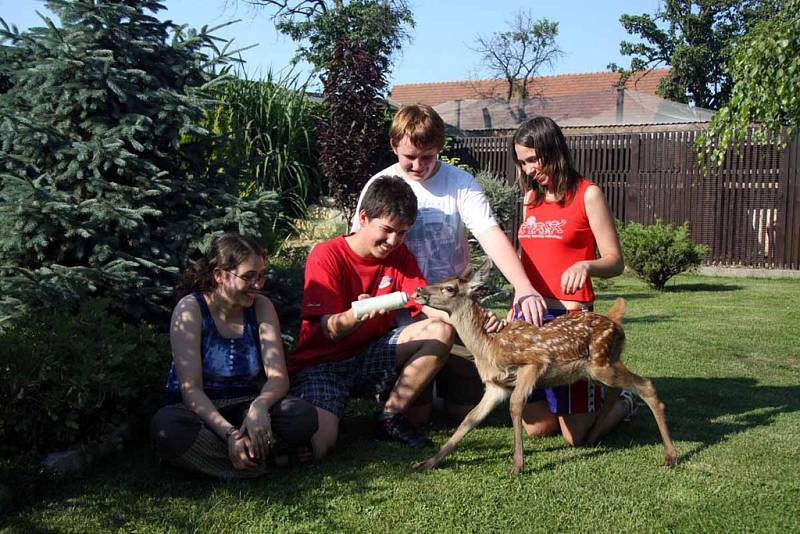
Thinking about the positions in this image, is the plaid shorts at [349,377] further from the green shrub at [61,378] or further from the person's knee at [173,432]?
the green shrub at [61,378]

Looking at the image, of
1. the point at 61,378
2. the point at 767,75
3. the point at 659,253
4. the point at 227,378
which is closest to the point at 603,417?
the point at 227,378

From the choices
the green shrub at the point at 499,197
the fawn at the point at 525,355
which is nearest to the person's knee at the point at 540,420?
the fawn at the point at 525,355

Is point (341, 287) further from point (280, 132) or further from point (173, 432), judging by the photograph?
point (280, 132)

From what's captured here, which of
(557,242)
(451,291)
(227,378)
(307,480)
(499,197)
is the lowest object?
(307,480)

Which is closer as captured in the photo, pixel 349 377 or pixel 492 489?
pixel 492 489

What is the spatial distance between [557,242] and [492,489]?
163 centimetres

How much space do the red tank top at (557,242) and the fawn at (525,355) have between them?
1.53ft

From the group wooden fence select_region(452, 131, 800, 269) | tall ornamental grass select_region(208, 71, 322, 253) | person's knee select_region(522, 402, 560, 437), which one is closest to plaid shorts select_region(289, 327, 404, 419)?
person's knee select_region(522, 402, 560, 437)

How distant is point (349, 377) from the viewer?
4996 millimetres

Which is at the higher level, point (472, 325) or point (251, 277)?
point (251, 277)

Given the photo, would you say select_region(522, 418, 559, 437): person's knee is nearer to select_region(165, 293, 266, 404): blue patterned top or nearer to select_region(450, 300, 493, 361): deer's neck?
select_region(450, 300, 493, 361): deer's neck

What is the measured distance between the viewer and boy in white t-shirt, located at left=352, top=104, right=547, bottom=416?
5.02 metres

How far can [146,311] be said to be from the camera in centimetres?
552

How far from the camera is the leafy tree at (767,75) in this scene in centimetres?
870
